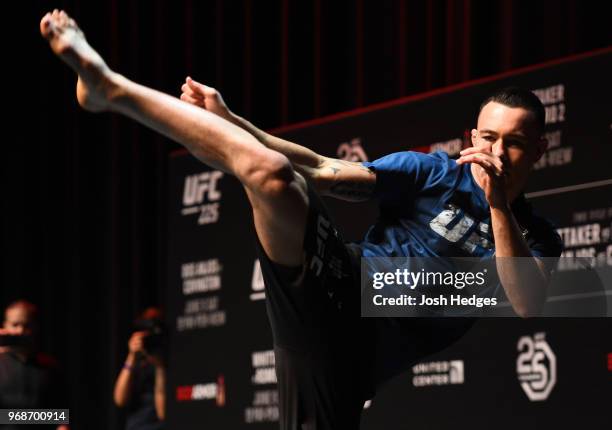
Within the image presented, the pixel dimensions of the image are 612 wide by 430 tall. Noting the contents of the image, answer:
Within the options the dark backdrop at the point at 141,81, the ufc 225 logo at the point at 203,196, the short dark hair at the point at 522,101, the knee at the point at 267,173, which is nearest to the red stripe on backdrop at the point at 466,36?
the dark backdrop at the point at 141,81

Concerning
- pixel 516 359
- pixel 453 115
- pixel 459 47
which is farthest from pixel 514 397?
pixel 459 47

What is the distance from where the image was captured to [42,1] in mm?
6438

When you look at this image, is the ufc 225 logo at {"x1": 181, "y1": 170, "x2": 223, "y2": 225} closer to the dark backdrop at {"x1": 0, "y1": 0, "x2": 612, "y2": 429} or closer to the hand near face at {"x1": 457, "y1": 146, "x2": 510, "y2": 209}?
the dark backdrop at {"x1": 0, "y1": 0, "x2": 612, "y2": 429}

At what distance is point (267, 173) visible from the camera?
7.97 ft

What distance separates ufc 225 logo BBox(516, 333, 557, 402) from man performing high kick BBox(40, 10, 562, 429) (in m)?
0.87

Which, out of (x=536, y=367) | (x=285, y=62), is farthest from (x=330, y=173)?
→ (x=285, y=62)

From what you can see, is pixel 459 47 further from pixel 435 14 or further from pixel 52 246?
pixel 52 246

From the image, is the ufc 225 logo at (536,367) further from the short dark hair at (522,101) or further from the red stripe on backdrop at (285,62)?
the red stripe on backdrop at (285,62)

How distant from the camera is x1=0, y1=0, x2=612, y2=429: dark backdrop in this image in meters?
4.80

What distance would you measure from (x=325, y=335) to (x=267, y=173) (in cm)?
47

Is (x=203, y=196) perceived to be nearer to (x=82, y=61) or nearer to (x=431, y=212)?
(x=431, y=212)

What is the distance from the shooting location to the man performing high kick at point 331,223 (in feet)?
8.09

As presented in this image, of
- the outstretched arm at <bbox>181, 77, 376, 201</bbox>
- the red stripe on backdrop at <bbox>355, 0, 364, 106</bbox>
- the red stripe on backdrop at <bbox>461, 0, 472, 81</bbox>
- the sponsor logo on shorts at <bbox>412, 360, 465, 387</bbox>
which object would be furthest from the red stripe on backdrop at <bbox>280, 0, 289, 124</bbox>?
the outstretched arm at <bbox>181, 77, 376, 201</bbox>

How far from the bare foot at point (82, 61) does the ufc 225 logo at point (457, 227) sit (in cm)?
92
